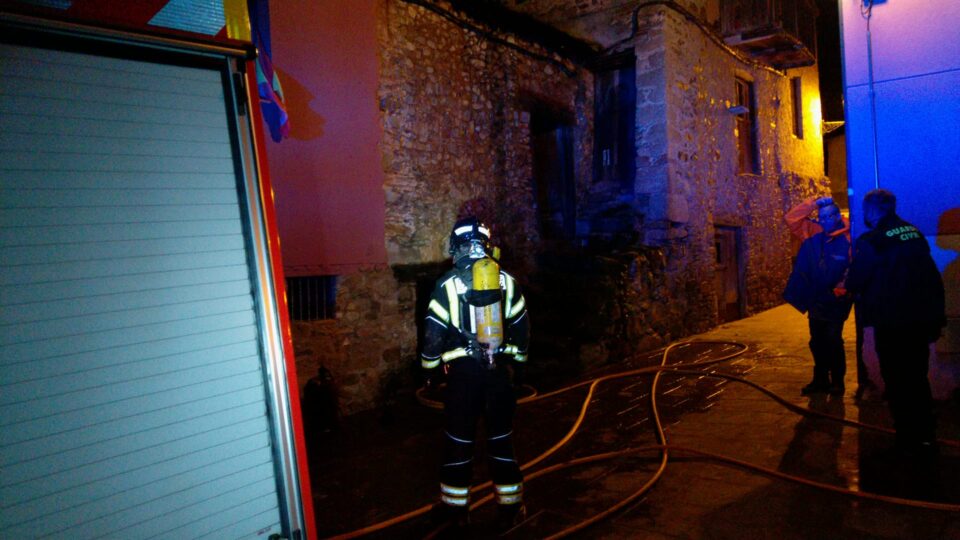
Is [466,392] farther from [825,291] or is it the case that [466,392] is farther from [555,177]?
[555,177]

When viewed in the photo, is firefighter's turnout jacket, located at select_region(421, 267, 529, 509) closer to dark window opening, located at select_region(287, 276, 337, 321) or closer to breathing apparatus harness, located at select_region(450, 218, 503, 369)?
breathing apparatus harness, located at select_region(450, 218, 503, 369)

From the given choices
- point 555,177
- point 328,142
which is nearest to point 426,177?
point 328,142

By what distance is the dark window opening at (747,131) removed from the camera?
1335 cm

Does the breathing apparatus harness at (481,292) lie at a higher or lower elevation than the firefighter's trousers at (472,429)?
higher

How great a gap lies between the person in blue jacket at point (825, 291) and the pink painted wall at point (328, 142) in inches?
185

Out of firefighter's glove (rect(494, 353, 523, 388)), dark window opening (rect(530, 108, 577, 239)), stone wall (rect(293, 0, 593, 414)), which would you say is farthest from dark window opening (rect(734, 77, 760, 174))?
firefighter's glove (rect(494, 353, 523, 388))

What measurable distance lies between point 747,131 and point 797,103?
3.22 m

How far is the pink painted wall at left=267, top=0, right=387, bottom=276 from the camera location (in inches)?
231

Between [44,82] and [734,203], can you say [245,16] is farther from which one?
[734,203]

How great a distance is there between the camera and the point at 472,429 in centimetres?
338

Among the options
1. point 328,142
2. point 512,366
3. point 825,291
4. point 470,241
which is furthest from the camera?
point 328,142

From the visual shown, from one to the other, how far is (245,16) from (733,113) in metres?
11.3

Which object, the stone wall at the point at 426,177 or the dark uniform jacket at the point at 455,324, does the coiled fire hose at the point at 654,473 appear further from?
the dark uniform jacket at the point at 455,324

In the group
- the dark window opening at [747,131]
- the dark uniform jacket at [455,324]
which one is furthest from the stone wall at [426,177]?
the dark window opening at [747,131]
